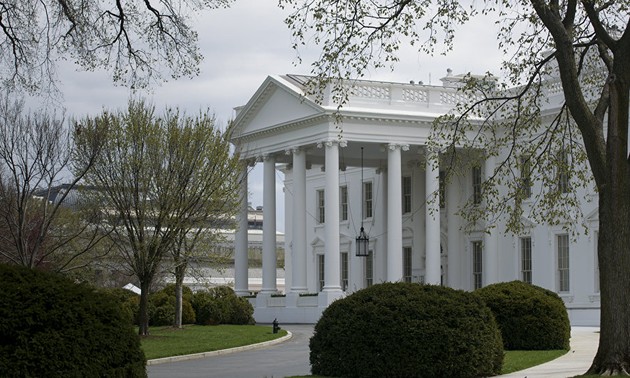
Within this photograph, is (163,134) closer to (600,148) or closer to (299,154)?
(299,154)

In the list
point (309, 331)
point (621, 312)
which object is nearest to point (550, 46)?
point (621, 312)

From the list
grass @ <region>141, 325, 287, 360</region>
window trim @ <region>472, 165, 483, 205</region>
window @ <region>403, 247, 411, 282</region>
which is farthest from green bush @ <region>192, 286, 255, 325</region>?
window trim @ <region>472, 165, 483, 205</region>

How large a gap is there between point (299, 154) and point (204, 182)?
15.8 m

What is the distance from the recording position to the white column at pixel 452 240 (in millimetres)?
53688

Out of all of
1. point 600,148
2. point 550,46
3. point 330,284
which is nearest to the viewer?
point 600,148

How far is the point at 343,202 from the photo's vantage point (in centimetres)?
6228

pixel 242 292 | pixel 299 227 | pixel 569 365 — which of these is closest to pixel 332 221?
pixel 299 227

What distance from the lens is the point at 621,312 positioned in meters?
17.8

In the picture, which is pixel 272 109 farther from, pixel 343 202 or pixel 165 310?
pixel 165 310

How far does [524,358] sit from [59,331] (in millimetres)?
12844

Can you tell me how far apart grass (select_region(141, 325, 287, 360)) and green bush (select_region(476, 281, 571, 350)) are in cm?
815

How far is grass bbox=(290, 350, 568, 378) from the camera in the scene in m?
21.1

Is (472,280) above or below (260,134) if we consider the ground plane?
below

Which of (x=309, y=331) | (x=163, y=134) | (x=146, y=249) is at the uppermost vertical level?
(x=163, y=134)
